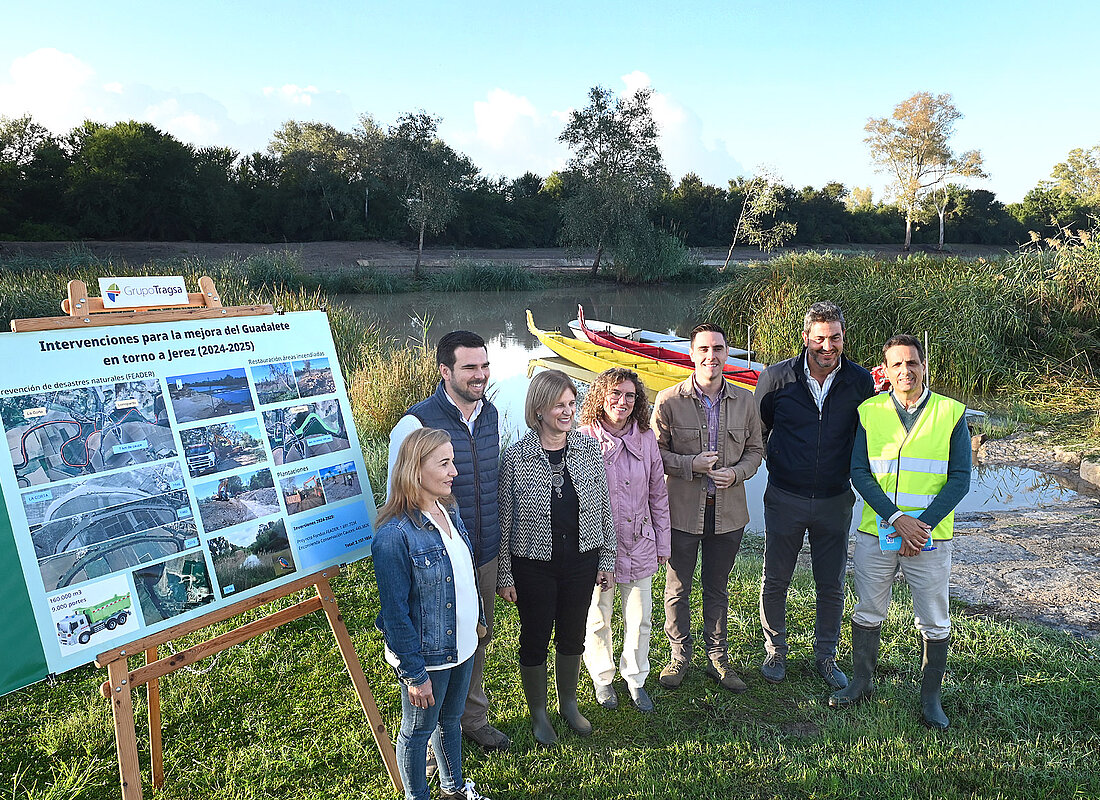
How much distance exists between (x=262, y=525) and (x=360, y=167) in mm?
40232

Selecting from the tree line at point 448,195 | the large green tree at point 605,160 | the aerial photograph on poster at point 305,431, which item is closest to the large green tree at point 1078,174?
the tree line at point 448,195

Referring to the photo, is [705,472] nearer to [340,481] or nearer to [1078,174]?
[340,481]

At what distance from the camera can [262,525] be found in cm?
256

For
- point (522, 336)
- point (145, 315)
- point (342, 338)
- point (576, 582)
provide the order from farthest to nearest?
point (522, 336) → point (342, 338) → point (576, 582) → point (145, 315)

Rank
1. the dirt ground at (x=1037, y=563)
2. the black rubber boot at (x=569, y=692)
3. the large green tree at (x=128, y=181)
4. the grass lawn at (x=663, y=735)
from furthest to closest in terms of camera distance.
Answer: the large green tree at (x=128, y=181), the dirt ground at (x=1037, y=563), the black rubber boot at (x=569, y=692), the grass lawn at (x=663, y=735)

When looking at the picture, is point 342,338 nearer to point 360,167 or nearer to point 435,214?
point 435,214

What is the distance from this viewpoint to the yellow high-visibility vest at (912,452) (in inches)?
112

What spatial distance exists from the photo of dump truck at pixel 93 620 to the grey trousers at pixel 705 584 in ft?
7.23

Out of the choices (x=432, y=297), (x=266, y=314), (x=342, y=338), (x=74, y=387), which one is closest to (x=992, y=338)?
(x=342, y=338)

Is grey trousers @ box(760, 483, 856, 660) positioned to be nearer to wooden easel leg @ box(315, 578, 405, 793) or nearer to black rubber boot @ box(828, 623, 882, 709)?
black rubber boot @ box(828, 623, 882, 709)

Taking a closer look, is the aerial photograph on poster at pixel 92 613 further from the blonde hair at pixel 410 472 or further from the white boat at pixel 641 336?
the white boat at pixel 641 336

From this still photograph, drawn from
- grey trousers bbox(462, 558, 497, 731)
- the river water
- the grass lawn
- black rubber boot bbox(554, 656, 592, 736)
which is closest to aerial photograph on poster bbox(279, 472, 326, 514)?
grey trousers bbox(462, 558, 497, 731)

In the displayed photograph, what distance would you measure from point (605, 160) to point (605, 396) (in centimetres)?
2736

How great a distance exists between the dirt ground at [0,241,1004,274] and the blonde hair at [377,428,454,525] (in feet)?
84.6
